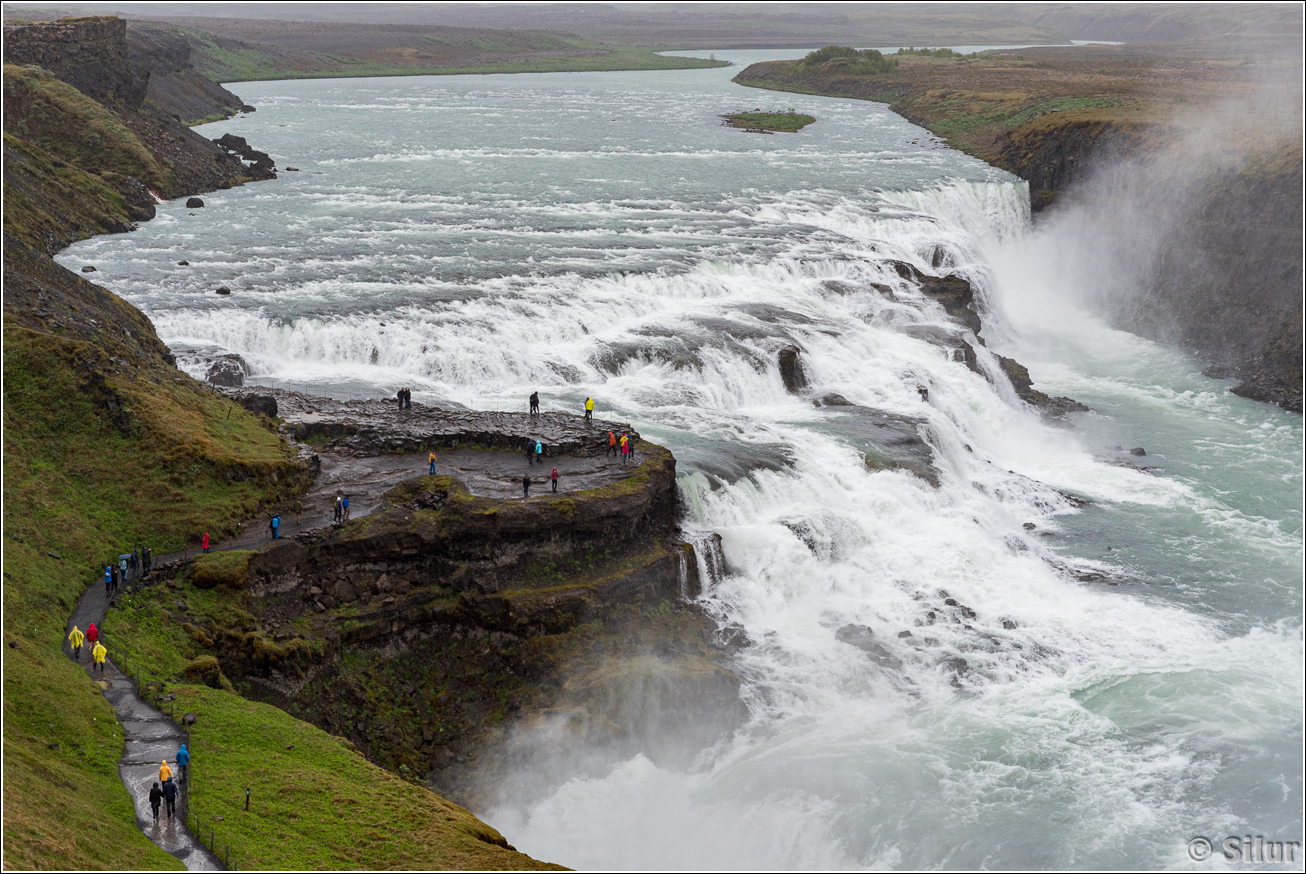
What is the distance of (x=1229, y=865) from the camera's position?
27688 millimetres

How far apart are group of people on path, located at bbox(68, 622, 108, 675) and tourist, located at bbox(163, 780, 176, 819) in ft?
18.8

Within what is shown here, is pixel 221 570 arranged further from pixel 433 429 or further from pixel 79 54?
pixel 79 54

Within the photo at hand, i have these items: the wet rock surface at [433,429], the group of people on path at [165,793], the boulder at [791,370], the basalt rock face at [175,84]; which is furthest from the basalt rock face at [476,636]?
the basalt rock face at [175,84]

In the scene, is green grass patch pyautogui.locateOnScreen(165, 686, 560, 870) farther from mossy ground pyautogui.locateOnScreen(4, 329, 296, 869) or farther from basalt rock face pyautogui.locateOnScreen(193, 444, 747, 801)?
basalt rock face pyautogui.locateOnScreen(193, 444, 747, 801)

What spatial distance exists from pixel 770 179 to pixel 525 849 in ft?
232

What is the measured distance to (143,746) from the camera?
Result: 24.6 m

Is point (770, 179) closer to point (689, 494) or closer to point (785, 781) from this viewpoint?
point (689, 494)

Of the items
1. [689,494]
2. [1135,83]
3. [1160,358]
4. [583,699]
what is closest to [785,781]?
[583,699]

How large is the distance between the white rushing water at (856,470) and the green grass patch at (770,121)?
2996cm

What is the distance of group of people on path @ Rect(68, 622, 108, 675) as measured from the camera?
26.7m

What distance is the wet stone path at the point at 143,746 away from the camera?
2175 centimetres

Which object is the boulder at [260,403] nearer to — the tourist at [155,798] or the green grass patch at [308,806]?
the green grass patch at [308,806]

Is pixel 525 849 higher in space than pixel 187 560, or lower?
lower

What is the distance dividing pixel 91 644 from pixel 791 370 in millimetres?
32802
